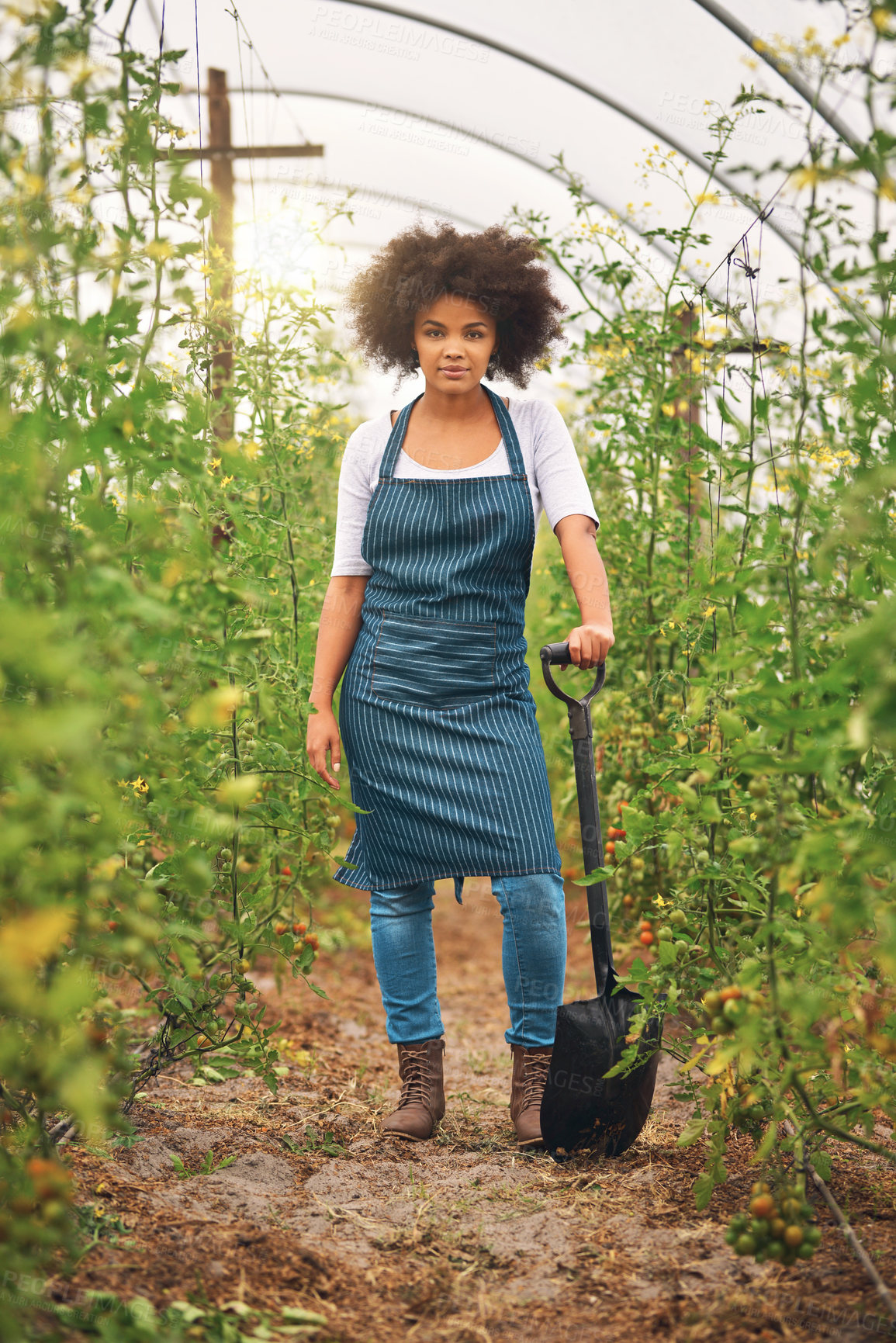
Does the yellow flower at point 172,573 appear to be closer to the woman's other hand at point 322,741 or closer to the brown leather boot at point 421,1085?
the woman's other hand at point 322,741

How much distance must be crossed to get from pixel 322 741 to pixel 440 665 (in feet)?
1.04

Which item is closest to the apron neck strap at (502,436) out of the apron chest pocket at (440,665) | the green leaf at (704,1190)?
the apron chest pocket at (440,665)

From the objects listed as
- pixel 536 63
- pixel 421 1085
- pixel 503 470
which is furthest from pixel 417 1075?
pixel 536 63

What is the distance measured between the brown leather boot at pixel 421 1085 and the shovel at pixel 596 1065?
0.28 metres

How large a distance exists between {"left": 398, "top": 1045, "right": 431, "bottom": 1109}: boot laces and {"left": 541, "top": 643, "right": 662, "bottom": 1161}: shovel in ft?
0.98

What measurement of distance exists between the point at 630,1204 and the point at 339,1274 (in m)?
0.53

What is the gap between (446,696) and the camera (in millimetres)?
2189

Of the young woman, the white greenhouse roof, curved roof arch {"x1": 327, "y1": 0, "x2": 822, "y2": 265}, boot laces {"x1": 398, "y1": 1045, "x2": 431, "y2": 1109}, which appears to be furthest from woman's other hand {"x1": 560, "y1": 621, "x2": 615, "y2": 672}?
curved roof arch {"x1": 327, "y1": 0, "x2": 822, "y2": 265}

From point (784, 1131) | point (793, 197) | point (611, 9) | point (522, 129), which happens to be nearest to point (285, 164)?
point (522, 129)

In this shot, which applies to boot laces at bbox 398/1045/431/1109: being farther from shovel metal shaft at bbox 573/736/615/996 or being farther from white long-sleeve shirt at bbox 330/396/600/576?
white long-sleeve shirt at bbox 330/396/600/576

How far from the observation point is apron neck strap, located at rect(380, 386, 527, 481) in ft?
7.53

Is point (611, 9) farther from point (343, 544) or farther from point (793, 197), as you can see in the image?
point (793, 197)

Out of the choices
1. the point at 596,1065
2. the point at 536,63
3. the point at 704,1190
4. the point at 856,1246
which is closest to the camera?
the point at 856,1246

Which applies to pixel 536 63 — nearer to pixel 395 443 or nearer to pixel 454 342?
pixel 454 342
